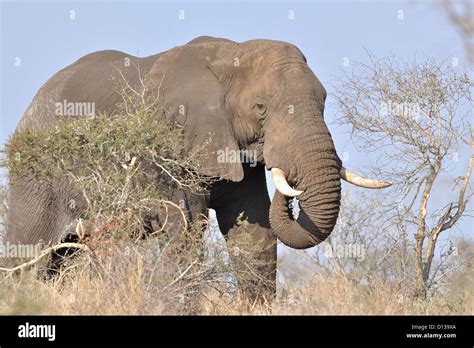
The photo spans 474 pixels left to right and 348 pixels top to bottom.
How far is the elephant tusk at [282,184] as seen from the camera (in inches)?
528

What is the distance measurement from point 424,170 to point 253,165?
2344mm

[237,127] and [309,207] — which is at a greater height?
[237,127]

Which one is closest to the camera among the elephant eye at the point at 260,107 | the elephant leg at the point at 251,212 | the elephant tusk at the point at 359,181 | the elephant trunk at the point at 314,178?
the elephant trunk at the point at 314,178

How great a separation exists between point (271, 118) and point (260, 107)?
0.23 m

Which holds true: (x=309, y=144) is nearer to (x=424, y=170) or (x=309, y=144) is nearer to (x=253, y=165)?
(x=253, y=165)

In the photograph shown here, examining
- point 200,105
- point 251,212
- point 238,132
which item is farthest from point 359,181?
point 200,105

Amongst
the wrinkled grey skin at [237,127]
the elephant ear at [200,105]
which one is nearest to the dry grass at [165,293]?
the wrinkled grey skin at [237,127]

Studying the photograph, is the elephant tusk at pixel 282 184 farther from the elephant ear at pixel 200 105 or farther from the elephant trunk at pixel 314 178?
the elephant ear at pixel 200 105

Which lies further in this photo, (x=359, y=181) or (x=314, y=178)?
(x=359, y=181)

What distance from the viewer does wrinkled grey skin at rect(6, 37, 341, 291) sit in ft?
44.4

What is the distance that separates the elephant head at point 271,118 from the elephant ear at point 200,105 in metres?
0.01

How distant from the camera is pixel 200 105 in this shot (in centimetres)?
1434

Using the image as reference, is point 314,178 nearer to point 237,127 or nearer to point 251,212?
point 237,127
